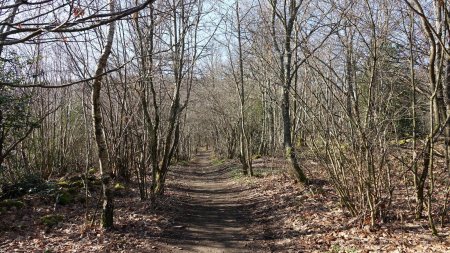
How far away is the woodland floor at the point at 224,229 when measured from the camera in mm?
6125

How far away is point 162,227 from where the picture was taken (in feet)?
27.0

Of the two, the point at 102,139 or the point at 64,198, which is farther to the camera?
the point at 64,198

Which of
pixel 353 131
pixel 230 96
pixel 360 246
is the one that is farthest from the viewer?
pixel 230 96

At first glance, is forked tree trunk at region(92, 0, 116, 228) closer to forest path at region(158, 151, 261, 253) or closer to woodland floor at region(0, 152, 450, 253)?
woodland floor at region(0, 152, 450, 253)

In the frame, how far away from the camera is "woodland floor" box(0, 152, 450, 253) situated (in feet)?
20.1

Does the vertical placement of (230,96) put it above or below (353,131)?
above

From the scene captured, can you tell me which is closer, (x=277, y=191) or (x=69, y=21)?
(x=69, y=21)

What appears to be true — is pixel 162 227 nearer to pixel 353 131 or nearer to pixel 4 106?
pixel 353 131

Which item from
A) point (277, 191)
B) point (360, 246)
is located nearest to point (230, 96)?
→ point (277, 191)

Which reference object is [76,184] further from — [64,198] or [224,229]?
[224,229]

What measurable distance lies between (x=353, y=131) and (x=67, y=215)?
752 cm

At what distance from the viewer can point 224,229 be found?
8.19 meters

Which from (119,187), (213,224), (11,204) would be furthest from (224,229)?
(11,204)

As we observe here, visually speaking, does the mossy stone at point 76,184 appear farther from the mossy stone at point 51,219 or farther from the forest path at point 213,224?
the forest path at point 213,224
